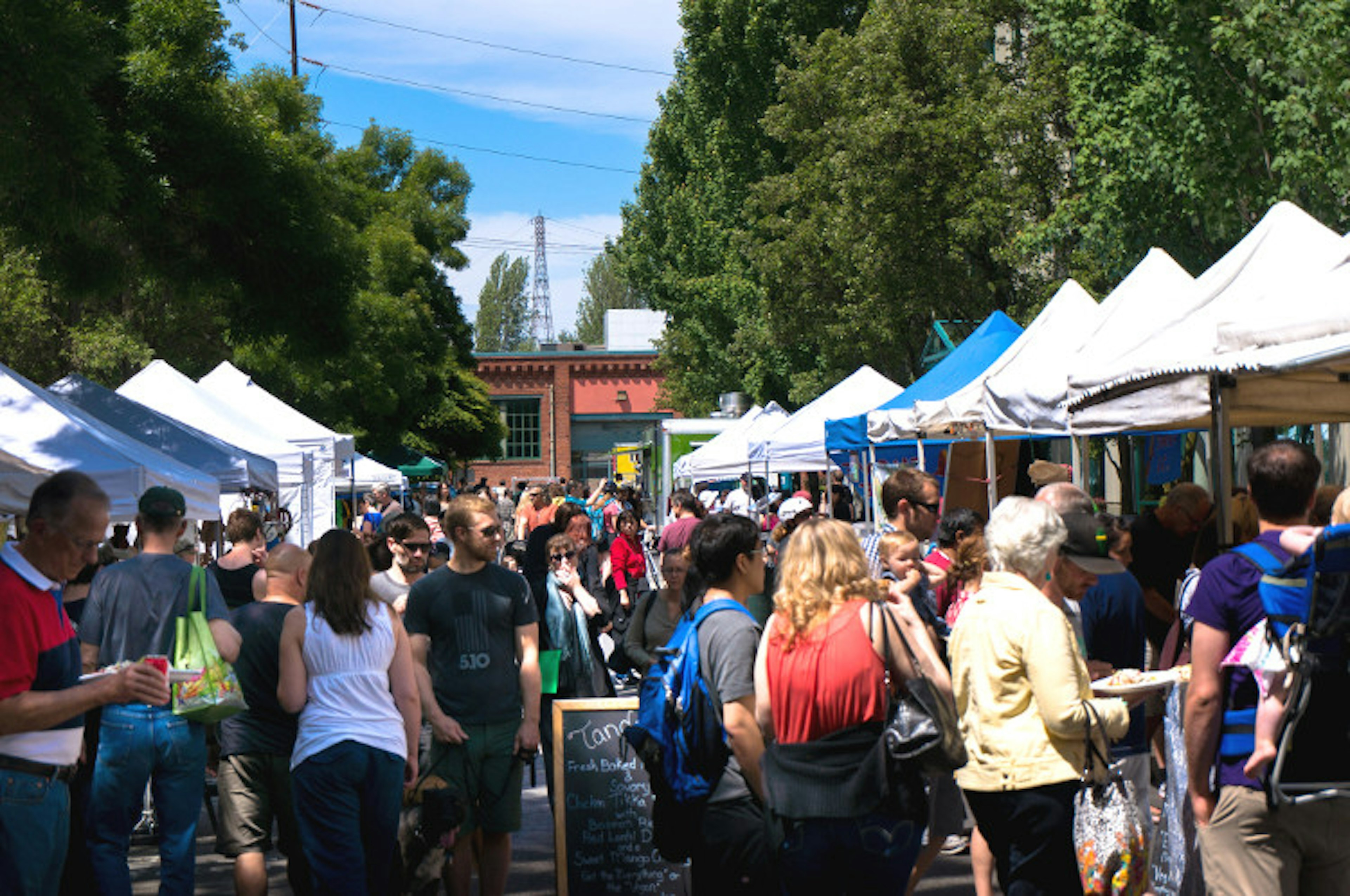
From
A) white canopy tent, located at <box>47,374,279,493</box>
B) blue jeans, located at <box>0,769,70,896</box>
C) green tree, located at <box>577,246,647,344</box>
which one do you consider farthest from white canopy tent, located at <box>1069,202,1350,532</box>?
green tree, located at <box>577,246,647,344</box>

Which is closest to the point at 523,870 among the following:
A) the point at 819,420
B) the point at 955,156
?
the point at 819,420

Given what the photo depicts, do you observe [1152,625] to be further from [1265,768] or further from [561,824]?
[1265,768]

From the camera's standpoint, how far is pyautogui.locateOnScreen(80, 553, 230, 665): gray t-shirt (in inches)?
229

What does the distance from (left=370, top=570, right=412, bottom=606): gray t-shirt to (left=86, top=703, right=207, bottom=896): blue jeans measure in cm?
223

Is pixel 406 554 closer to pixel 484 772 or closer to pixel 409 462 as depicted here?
pixel 484 772

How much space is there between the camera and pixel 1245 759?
169 inches

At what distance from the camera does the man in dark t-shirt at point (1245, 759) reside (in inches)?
166

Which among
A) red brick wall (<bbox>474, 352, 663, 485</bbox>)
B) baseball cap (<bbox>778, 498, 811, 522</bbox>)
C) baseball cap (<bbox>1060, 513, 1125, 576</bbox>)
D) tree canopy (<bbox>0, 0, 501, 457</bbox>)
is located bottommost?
baseball cap (<bbox>1060, 513, 1125, 576</bbox>)

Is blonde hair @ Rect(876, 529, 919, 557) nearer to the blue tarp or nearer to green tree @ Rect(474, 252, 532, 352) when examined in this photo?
the blue tarp

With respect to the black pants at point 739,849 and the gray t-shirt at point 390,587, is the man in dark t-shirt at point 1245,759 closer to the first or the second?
the black pants at point 739,849

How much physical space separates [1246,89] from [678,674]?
36.3 feet

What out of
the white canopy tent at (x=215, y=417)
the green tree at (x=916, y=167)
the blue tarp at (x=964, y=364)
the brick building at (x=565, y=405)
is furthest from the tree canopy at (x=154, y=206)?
the brick building at (x=565, y=405)

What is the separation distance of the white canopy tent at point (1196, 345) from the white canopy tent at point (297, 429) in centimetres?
1249

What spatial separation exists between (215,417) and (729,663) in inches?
552
